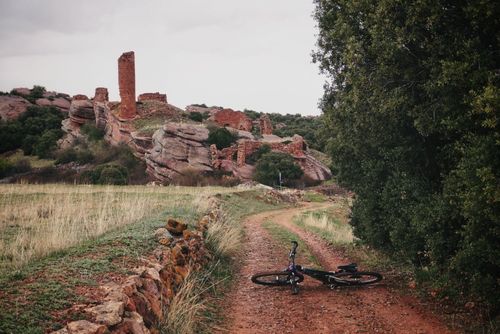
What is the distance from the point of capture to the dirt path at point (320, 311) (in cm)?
710

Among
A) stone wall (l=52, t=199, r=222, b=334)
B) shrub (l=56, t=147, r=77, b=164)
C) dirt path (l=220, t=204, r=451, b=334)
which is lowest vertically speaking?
dirt path (l=220, t=204, r=451, b=334)

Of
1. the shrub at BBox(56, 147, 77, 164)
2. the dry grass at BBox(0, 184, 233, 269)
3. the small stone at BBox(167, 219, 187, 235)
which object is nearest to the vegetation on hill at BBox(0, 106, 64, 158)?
the shrub at BBox(56, 147, 77, 164)

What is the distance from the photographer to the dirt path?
7.10 m

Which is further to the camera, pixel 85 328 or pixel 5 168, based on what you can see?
pixel 5 168

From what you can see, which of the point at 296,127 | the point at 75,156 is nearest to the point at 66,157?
the point at 75,156

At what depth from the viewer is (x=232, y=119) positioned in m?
65.2

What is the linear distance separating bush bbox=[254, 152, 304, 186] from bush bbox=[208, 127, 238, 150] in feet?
20.0

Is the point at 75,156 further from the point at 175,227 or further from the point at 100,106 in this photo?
the point at 175,227

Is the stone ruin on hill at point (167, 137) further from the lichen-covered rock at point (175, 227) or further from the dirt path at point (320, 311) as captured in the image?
the dirt path at point (320, 311)

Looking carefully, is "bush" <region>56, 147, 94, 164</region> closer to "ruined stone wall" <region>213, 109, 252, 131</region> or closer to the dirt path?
"ruined stone wall" <region>213, 109, 252, 131</region>

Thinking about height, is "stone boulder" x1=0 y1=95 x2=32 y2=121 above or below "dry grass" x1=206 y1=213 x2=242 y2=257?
above

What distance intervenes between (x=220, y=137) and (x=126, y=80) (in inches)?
599

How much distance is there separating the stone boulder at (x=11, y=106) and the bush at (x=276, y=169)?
157 ft

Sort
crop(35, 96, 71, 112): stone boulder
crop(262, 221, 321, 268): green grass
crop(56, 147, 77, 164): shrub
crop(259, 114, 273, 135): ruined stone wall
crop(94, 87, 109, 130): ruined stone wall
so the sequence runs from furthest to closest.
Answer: crop(35, 96, 71, 112): stone boulder, crop(259, 114, 273, 135): ruined stone wall, crop(94, 87, 109, 130): ruined stone wall, crop(56, 147, 77, 164): shrub, crop(262, 221, 321, 268): green grass
